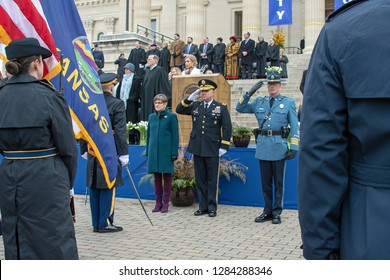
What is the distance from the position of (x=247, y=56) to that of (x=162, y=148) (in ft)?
47.1

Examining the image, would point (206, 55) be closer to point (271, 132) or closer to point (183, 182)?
point (183, 182)

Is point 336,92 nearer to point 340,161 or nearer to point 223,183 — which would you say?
point 340,161

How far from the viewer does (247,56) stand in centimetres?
2219

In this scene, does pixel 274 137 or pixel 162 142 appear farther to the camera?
pixel 162 142

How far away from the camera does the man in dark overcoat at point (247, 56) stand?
2205 centimetres

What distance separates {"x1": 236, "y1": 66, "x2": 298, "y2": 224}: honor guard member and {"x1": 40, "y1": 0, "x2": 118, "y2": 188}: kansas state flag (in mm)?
2815

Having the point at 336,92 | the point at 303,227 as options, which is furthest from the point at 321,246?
the point at 336,92

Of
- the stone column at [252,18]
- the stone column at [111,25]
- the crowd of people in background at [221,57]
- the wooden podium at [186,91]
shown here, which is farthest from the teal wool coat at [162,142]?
the stone column at [111,25]

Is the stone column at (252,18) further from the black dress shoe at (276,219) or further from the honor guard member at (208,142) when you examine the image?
the black dress shoe at (276,219)

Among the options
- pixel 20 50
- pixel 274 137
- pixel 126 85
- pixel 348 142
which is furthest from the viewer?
pixel 126 85

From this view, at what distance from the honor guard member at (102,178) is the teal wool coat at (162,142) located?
1323 mm

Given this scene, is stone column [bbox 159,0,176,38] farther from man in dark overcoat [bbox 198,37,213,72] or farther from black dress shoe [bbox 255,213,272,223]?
black dress shoe [bbox 255,213,272,223]

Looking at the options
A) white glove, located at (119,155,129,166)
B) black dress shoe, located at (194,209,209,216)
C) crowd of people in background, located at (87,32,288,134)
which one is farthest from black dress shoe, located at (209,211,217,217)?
crowd of people in background, located at (87,32,288,134)

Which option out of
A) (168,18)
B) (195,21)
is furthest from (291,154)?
(168,18)
